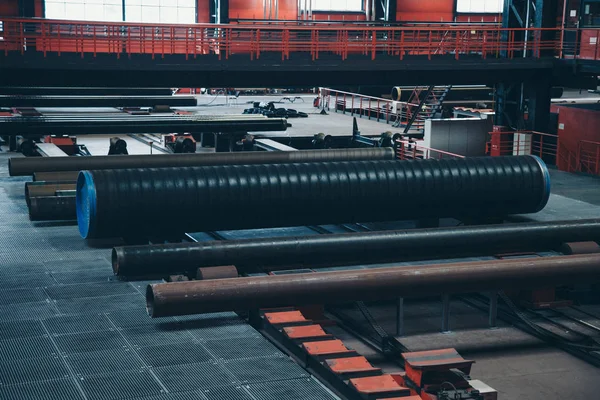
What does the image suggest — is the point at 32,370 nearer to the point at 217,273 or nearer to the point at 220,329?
the point at 220,329

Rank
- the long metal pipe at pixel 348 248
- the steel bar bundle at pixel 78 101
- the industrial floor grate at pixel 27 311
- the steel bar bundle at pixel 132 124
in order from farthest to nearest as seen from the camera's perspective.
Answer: the steel bar bundle at pixel 78 101, the steel bar bundle at pixel 132 124, the long metal pipe at pixel 348 248, the industrial floor grate at pixel 27 311

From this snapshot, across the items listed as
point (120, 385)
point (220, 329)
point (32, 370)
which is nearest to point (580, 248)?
point (220, 329)

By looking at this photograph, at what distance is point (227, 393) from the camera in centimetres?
1048

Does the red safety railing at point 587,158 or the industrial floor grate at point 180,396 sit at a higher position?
the red safety railing at point 587,158

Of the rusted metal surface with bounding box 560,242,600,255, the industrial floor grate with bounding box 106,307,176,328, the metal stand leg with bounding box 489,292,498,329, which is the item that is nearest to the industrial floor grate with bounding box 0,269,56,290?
the industrial floor grate with bounding box 106,307,176,328

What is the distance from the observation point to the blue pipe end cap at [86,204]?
18062 mm

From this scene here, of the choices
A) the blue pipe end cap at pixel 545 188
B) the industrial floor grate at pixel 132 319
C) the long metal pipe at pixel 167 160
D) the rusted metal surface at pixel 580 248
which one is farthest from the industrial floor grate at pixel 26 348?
the blue pipe end cap at pixel 545 188

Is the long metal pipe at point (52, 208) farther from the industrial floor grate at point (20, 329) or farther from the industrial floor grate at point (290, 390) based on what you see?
the industrial floor grate at point (290, 390)

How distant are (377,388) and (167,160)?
14766 millimetres

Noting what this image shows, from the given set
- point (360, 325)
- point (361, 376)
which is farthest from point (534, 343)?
point (361, 376)

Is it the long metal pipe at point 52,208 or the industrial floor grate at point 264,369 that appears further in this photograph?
the long metal pipe at point 52,208

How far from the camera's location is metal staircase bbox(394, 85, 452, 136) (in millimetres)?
38169

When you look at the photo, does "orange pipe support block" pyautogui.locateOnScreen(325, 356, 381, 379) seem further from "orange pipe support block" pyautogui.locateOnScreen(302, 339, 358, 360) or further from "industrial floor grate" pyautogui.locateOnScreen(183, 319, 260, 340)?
"industrial floor grate" pyautogui.locateOnScreen(183, 319, 260, 340)

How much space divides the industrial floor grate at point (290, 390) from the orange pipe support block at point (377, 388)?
73 cm
